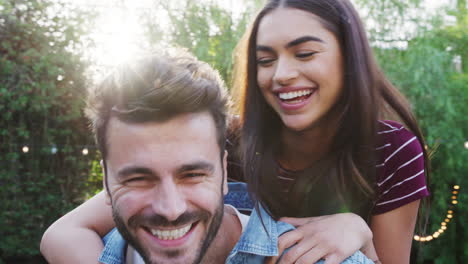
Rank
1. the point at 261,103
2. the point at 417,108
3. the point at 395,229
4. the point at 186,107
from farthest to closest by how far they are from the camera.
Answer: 1. the point at 417,108
2. the point at 261,103
3. the point at 395,229
4. the point at 186,107

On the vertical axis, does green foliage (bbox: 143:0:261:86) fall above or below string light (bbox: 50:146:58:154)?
above

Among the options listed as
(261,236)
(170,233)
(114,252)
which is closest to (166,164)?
(170,233)

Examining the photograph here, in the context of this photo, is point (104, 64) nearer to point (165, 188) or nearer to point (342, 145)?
point (342, 145)

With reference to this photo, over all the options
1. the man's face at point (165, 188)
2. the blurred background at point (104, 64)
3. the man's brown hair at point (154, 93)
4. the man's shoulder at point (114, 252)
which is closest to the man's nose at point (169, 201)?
the man's face at point (165, 188)

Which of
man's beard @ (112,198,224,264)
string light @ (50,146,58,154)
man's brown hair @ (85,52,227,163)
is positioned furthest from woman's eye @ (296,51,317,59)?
string light @ (50,146,58,154)

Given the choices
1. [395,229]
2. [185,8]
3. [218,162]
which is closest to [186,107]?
[218,162]

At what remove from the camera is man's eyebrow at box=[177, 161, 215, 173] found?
5.70ft

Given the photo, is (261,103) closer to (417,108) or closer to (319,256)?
(319,256)

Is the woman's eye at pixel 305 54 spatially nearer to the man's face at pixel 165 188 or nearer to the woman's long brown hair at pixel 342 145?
the woman's long brown hair at pixel 342 145

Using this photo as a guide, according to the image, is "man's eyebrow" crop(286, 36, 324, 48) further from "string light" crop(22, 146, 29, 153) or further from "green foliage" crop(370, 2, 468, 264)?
"string light" crop(22, 146, 29, 153)

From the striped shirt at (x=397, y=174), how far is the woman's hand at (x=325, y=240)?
0.45 m

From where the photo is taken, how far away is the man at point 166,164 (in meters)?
1.73

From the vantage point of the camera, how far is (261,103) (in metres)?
2.84

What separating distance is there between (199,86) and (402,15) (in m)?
3.52
